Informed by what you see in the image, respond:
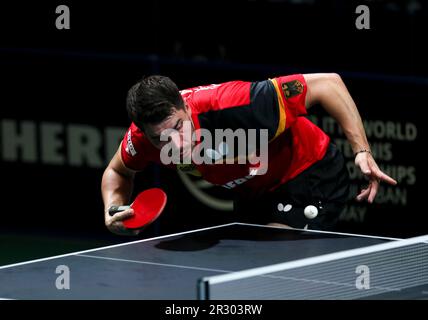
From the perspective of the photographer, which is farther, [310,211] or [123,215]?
[310,211]

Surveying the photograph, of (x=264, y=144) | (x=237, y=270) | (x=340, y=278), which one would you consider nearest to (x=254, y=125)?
(x=264, y=144)

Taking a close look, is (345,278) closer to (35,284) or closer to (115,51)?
(35,284)

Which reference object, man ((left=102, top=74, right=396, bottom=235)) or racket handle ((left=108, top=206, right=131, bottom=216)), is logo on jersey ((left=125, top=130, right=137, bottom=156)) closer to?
man ((left=102, top=74, right=396, bottom=235))

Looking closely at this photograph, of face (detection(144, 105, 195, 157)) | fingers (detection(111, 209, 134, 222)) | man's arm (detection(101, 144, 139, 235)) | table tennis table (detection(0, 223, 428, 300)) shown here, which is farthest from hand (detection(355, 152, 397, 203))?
man's arm (detection(101, 144, 139, 235))

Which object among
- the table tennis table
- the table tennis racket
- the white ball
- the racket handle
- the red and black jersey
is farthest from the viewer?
the white ball

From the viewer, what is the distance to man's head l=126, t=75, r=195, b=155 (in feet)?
18.2

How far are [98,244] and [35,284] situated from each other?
15.7 feet

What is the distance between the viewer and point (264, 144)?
238 inches

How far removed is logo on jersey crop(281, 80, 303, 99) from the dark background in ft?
9.94

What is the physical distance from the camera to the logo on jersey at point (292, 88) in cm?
596

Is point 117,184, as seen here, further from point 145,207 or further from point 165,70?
point 165,70

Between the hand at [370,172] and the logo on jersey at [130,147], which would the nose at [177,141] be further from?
the hand at [370,172]

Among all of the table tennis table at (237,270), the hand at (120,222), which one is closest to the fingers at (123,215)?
the hand at (120,222)

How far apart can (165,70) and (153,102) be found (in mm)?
4023
